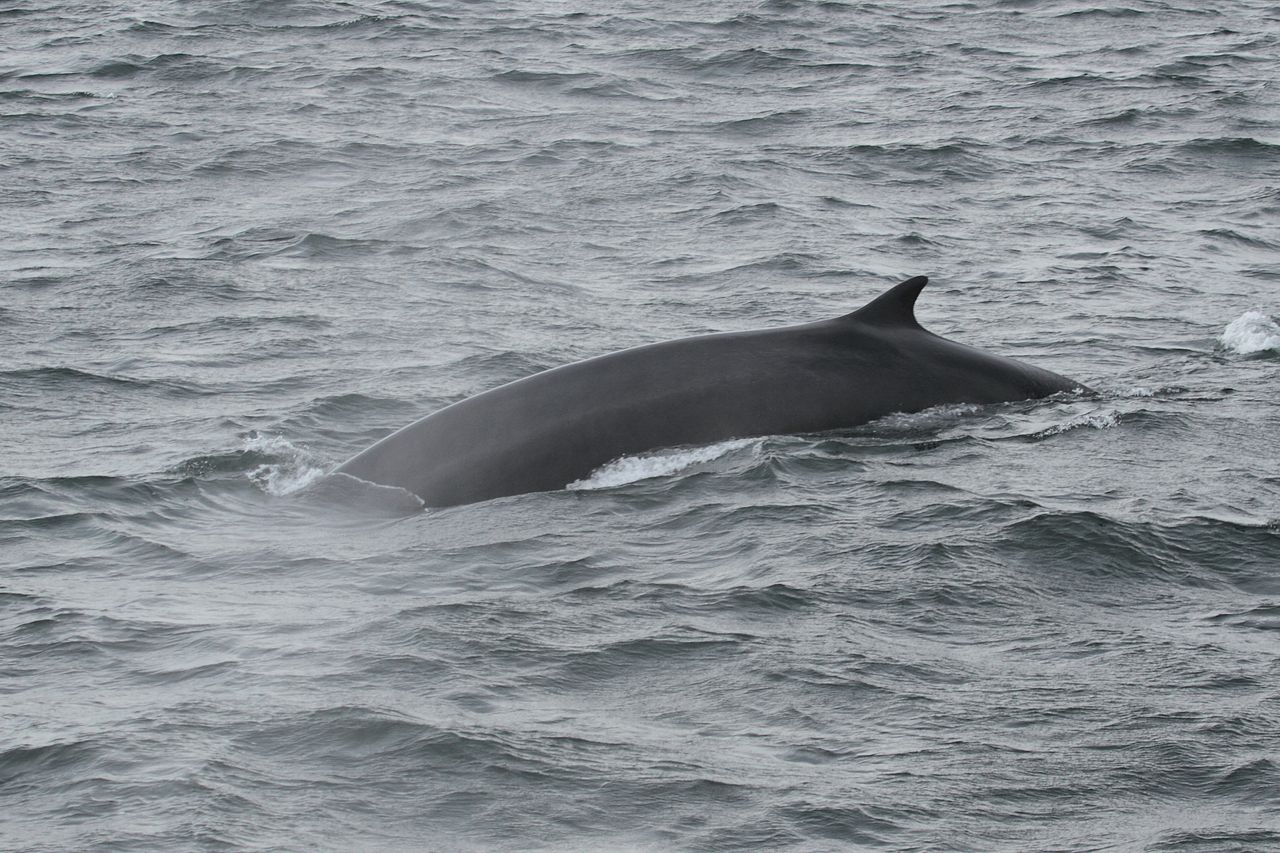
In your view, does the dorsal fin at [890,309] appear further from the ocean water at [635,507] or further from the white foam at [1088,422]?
the white foam at [1088,422]

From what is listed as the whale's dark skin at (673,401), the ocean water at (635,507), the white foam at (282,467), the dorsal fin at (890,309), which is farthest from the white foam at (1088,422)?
the white foam at (282,467)

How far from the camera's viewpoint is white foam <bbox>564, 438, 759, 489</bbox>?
11234 millimetres

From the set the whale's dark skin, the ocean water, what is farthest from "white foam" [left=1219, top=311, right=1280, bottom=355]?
the whale's dark skin

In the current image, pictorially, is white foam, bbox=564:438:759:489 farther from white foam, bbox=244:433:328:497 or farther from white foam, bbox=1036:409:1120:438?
white foam, bbox=1036:409:1120:438

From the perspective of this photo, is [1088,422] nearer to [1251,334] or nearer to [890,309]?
[890,309]

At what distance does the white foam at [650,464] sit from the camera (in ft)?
36.9

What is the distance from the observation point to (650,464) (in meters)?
11.4

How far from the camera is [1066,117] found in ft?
88.8

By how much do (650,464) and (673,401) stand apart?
0.42 metres

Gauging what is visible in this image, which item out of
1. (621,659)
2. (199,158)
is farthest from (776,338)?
(199,158)

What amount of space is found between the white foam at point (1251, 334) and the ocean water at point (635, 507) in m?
0.10

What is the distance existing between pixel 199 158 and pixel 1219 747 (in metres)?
20.1

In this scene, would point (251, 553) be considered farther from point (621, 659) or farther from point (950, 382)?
point (950, 382)

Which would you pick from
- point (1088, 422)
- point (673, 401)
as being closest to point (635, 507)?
point (673, 401)
